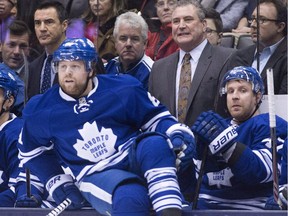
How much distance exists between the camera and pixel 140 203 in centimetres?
441

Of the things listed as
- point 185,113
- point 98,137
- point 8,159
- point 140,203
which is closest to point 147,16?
point 185,113

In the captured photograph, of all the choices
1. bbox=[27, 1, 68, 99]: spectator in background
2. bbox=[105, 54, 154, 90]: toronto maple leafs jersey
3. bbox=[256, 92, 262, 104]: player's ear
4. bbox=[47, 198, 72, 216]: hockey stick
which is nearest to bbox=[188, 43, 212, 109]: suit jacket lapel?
bbox=[105, 54, 154, 90]: toronto maple leafs jersey

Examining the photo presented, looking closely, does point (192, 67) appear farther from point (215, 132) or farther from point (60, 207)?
point (60, 207)

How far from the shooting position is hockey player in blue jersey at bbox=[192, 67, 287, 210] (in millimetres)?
4805

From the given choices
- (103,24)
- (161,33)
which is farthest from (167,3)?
(103,24)

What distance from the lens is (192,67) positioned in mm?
6133

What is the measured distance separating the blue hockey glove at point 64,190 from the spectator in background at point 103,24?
210 cm

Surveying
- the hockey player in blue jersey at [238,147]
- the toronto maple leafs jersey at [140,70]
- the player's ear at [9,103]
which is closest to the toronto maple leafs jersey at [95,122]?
the hockey player in blue jersey at [238,147]

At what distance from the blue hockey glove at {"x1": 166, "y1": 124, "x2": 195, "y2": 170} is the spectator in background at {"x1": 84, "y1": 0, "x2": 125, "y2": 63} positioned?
2276mm

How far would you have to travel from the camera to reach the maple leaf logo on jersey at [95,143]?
15.9 feet

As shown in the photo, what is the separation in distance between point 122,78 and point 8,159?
1.04m

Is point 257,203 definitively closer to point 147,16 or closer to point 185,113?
point 185,113

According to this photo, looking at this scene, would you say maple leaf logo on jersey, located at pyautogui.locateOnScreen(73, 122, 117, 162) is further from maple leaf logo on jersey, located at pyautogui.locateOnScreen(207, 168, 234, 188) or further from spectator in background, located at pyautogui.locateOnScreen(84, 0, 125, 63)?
spectator in background, located at pyautogui.locateOnScreen(84, 0, 125, 63)

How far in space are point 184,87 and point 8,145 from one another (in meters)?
1.19
